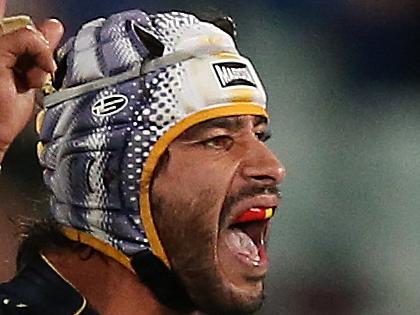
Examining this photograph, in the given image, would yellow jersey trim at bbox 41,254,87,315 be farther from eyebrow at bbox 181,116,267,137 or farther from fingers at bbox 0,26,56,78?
fingers at bbox 0,26,56,78

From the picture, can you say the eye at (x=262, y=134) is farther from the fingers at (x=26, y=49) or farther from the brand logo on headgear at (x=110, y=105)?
the fingers at (x=26, y=49)

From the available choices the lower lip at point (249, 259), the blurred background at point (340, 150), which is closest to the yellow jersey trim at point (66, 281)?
the lower lip at point (249, 259)

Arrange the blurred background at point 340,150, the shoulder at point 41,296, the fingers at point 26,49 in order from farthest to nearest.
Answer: the blurred background at point 340,150, the shoulder at point 41,296, the fingers at point 26,49

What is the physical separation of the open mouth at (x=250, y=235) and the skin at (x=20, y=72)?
0.30m

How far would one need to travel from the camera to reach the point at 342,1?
6.44 ft

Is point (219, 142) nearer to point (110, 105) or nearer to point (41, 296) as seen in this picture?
point (110, 105)

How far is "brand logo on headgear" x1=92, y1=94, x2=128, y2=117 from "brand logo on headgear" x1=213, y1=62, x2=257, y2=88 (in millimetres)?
94

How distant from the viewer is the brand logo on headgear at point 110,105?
45.1 inches

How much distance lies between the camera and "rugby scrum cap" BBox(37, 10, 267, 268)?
1.13 meters

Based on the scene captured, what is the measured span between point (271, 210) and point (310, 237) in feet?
2.37

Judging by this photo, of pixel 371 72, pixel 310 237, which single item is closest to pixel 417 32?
pixel 371 72

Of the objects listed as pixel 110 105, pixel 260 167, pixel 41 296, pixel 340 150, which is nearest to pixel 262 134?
pixel 260 167

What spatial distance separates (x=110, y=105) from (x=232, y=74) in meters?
0.12

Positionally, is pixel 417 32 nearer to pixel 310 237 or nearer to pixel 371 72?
pixel 371 72
